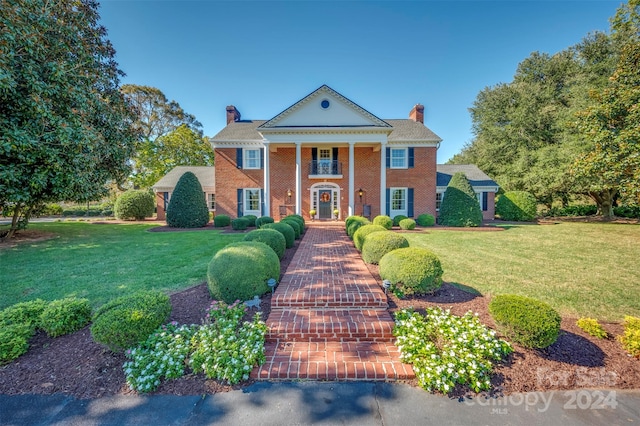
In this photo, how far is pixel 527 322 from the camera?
129 inches

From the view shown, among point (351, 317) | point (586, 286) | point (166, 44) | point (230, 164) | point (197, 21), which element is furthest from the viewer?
point (230, 164)

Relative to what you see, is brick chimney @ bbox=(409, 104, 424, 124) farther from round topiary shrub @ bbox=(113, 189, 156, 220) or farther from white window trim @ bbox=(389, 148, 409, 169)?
round topiary shrub @ bbox=(113, 189, 156, 220)

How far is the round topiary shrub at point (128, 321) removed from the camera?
3.24 m

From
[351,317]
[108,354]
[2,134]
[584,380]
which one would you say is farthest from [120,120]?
[584,380]

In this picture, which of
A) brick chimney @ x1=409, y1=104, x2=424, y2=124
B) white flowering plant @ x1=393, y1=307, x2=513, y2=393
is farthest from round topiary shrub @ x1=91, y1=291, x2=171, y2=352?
brick chimney @ x1=409, y1=104, x2=424, y2=124

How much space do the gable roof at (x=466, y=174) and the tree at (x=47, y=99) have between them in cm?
2091

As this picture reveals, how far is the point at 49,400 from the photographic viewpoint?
2785mm

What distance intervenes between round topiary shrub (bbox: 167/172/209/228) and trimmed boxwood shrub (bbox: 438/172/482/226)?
15.6 metres

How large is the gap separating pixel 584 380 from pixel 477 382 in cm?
143

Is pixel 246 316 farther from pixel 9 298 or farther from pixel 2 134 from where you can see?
pixel 2 134

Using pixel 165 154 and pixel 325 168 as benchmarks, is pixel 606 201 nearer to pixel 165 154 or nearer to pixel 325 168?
pixel 325 168

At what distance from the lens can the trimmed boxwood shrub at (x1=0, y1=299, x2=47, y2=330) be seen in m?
3.73

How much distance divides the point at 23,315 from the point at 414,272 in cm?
626

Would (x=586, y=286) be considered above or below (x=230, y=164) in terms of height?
below
